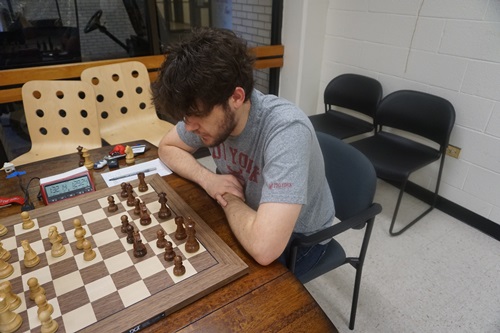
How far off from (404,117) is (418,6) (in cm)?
77

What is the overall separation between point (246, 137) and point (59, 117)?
162 cm

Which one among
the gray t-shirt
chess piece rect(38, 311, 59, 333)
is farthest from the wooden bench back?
chess piece rect(38, 311, 59, 333)

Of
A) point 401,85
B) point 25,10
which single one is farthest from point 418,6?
point 25,10

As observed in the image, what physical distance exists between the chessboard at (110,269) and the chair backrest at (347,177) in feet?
2.00

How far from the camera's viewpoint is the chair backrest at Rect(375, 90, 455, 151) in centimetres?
215

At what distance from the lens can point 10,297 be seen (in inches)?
28.4

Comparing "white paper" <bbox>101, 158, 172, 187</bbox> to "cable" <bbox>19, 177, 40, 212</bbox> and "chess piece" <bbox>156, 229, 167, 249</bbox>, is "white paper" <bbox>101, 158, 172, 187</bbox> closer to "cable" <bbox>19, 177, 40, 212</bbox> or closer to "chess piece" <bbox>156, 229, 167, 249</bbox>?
"cable" <bbox>19, 177, 40, 212</bbox>

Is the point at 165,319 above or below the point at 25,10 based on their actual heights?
below

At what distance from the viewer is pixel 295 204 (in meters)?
0.89

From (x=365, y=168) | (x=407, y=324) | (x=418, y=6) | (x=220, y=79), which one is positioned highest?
(x=418, y=6)

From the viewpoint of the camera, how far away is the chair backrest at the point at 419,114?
2.15 metres

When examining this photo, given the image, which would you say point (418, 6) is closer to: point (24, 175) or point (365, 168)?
point (365, 168)

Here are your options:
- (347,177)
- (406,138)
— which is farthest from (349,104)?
(347,177)

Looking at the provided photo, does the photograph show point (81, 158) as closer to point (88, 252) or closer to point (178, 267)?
point (88, 252)
